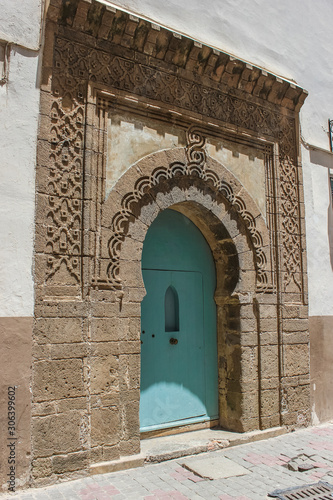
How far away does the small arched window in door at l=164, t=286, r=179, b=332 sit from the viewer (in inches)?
203

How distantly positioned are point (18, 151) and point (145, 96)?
63.2 inches

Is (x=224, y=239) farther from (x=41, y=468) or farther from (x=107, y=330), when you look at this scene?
(x=41, y=468)

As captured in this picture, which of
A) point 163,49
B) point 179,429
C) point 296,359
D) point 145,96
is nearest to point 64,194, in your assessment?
point 145,96

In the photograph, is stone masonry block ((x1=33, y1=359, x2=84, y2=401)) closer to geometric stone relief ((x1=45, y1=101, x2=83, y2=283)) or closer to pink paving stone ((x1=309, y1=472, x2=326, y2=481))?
geometric stone relief ((x1=45, y1=101, x2=83, y2=283))

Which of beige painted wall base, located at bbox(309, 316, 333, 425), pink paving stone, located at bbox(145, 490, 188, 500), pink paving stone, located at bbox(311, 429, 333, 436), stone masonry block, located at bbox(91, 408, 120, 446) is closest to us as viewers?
pink paving stone, located at bbox(145, 490, 188, 500)

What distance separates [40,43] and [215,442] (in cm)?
441

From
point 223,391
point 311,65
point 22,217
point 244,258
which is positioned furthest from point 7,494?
point 311,65

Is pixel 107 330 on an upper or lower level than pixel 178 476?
upper

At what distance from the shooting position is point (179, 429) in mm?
4945

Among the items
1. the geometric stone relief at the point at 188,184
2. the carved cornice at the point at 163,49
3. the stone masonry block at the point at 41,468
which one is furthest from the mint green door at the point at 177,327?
the carved cornice at the point at 163,49

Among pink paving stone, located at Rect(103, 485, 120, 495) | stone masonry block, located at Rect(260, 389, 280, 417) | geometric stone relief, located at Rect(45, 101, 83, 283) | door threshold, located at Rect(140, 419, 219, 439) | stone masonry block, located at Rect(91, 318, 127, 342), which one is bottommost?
pink paving stone, located at Rect(103, 485, 120, 495)

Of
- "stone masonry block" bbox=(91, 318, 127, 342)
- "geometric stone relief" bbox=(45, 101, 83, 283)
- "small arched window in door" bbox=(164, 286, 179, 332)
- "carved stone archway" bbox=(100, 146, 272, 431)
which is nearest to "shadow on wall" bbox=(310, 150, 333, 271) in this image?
"carved stone archway" bbox=(100, 146, 272, 431)

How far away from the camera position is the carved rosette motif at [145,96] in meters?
4.08

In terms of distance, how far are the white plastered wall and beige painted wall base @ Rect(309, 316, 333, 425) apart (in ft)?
12.7
